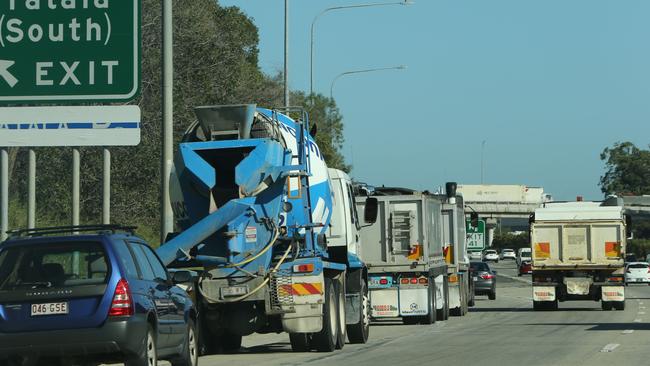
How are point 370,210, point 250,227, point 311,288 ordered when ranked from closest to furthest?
point 250,227, point 311,288, point 370,210

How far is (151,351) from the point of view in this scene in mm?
14719

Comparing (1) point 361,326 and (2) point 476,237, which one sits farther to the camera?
(2) point 476,237

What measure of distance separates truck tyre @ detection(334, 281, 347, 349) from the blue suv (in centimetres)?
808

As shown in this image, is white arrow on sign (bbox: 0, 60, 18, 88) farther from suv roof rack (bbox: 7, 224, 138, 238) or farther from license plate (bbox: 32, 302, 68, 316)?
license plate (bbox: 32, 302, 68, 316)

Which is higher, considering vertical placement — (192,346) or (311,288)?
(311,288)

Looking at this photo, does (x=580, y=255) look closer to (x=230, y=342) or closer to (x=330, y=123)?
(x=230, y=342)

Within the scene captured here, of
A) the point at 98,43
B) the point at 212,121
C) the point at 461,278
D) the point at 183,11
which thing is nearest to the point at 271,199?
the point at 212,121

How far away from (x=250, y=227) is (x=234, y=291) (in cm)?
97

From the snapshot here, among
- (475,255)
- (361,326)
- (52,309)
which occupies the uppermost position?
(475,255)

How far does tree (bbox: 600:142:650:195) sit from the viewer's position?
7436 inches

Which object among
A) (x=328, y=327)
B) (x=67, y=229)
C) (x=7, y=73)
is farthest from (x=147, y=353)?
(x=7, y=73)

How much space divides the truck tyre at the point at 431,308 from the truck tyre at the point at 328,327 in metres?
10.5

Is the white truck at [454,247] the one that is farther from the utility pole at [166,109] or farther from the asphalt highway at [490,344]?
the utility pole at [166,109]

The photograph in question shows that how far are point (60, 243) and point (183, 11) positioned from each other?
3420cm
